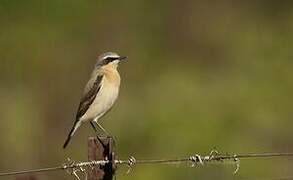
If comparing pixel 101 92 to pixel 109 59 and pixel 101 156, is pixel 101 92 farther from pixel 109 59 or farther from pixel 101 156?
pixel 101 156

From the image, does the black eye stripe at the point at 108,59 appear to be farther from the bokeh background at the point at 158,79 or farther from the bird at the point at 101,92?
the bokeh background at the point at 158,79

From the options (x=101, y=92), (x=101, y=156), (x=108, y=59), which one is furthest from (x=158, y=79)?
(x=101, y=156)

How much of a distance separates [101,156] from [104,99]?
115 inches

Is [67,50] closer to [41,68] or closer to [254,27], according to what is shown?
[41,68]

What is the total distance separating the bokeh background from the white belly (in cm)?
223

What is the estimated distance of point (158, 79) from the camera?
57.4ft

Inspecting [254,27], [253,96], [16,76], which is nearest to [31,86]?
[16,76]

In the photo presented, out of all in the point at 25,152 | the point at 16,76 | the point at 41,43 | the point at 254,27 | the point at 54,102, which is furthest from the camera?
the point at 254,27

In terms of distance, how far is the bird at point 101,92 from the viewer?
9.62 metres

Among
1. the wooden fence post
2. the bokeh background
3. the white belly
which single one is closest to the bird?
the white belly

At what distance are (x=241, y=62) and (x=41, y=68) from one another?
3.20 m

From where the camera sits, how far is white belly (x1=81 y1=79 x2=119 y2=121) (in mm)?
9586

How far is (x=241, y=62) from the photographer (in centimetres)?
1838

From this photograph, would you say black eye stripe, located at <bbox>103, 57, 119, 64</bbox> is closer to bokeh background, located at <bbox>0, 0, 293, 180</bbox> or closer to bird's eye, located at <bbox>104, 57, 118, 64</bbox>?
bird's eye, located at <bbox>104, 57, 118, 64</bbox>
